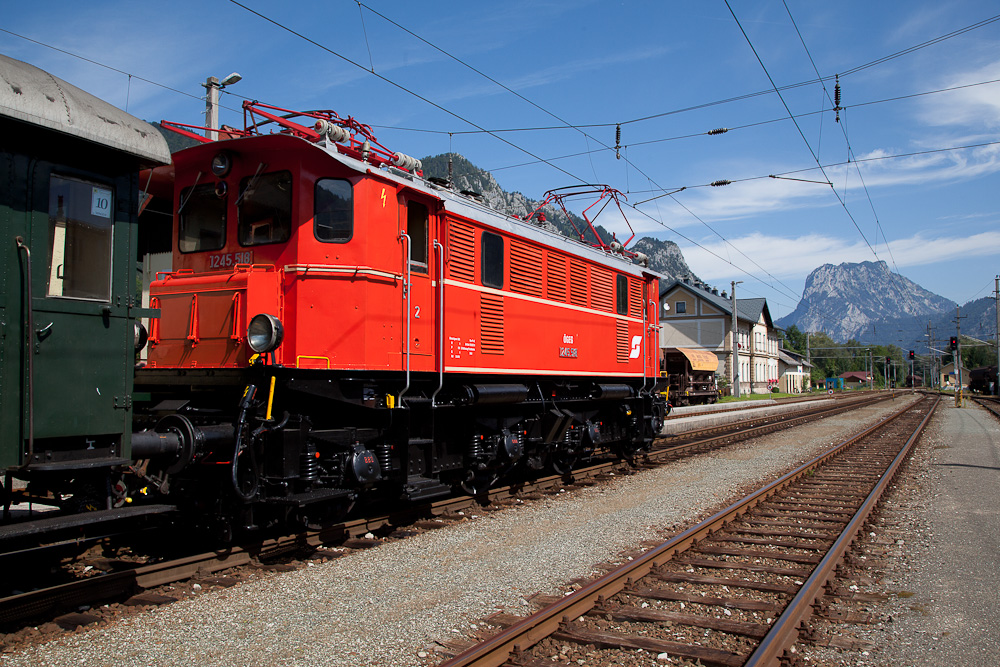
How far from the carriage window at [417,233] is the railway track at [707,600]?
4192 millimetres

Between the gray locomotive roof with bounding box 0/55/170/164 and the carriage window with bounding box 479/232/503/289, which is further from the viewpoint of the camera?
the carriage window with bounding box 479/232/503/289

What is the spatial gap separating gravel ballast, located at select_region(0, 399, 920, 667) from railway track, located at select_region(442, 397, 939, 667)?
0.45m

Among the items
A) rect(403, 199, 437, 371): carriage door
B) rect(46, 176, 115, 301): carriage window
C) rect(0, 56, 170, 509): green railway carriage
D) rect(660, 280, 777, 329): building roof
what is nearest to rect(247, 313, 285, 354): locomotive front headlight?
rect(0, 56, 170, 509): green railway carriage

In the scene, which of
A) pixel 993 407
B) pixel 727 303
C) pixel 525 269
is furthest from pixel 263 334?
pixel 727 303

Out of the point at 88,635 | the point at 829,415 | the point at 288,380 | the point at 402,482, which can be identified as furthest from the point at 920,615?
the point at 829,415

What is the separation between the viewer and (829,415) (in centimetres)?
3178

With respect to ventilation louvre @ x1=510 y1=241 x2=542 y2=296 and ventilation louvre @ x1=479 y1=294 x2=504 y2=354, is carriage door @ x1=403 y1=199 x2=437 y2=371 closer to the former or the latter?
ventilation louvre @ x1=479 y1=294 x2=504 y2=354

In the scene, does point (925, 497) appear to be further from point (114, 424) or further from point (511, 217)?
point (114, 424)

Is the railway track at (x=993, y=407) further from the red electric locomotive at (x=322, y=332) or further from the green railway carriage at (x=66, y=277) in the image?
the green railway carriage at (x=66, y=277)

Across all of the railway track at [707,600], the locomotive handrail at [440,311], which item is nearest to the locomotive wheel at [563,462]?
the railway track at [707,600]

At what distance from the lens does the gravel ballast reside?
4.50 m

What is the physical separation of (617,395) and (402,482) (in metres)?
6.00

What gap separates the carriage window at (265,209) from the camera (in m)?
7.15

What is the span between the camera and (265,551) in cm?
676
